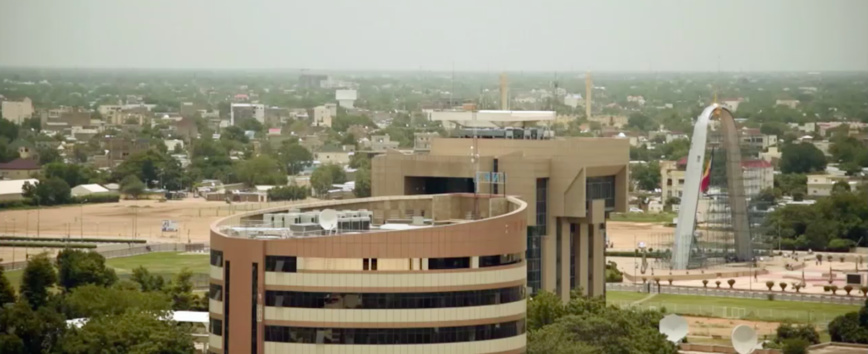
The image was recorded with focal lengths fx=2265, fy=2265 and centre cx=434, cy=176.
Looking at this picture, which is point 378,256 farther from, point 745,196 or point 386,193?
point 745,196

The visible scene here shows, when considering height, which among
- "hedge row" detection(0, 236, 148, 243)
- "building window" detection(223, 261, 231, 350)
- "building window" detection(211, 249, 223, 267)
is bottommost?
"hedge row" detection(0, 236, 148, 243)

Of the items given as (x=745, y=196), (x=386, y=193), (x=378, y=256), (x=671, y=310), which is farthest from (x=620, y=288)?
(x=378, y=256)

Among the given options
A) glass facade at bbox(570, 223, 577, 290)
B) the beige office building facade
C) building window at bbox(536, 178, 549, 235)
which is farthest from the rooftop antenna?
glass facade at bbox(570, 223, 577, 290)

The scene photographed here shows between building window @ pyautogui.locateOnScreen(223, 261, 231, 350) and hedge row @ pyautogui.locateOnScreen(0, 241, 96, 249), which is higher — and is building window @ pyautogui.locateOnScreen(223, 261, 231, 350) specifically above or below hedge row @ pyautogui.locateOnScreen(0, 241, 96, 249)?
above

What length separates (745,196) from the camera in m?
152

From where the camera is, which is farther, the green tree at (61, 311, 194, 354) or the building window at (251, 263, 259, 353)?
the green tree at (61, 311, 194, 354)

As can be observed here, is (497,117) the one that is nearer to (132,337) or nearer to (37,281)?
(37,281)

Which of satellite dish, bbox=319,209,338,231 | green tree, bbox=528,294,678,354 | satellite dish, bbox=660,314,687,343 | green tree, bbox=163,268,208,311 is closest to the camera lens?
satellite dish, bbox=319,209,338,231

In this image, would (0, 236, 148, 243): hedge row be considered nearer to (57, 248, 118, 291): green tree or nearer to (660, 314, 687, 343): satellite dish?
(57, 248, 118, 291): green tree

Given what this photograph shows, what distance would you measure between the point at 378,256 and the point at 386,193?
117 ft

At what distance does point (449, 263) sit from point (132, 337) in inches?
723

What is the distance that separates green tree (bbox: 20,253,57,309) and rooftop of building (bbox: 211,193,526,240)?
3256 centimetres

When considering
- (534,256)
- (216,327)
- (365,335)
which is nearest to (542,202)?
(534,256)

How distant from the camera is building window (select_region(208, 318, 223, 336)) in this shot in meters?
64.4
